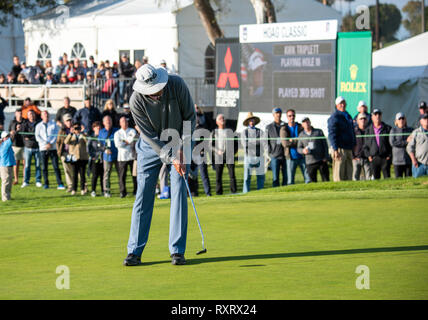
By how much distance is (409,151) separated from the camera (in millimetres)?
15680


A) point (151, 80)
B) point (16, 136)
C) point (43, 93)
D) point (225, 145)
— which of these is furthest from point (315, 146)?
point (43, 93)

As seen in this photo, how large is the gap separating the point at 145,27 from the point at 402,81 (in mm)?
11752

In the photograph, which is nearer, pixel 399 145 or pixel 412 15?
pixel 399 145

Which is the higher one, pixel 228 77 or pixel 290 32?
pixel 290 32

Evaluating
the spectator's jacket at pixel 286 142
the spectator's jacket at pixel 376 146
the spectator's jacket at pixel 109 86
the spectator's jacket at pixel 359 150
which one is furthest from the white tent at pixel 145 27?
the spectator's jacket at pixel 376 146

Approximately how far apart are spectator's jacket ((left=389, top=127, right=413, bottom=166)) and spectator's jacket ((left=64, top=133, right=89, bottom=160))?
24.9 feet

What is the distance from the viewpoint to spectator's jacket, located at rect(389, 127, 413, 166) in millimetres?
16312

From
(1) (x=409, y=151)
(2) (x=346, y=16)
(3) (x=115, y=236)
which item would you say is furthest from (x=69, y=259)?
(2) (x=346, y=16)

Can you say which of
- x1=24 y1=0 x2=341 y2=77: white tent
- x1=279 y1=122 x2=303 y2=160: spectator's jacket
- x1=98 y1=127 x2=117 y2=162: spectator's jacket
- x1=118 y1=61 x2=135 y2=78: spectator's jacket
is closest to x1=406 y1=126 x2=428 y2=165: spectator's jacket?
x1=279 y1=122 x2=303 y2=160: spectator's jacket

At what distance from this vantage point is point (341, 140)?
15859mm

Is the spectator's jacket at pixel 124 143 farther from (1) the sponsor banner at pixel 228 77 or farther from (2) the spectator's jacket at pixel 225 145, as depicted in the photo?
(1) the sponsor banner at pixel 228 77

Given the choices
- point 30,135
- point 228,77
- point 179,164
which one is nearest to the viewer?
point 179,164

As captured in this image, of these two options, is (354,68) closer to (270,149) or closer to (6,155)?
(270,149)

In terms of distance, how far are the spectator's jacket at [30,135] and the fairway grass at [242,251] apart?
9.61 meters
